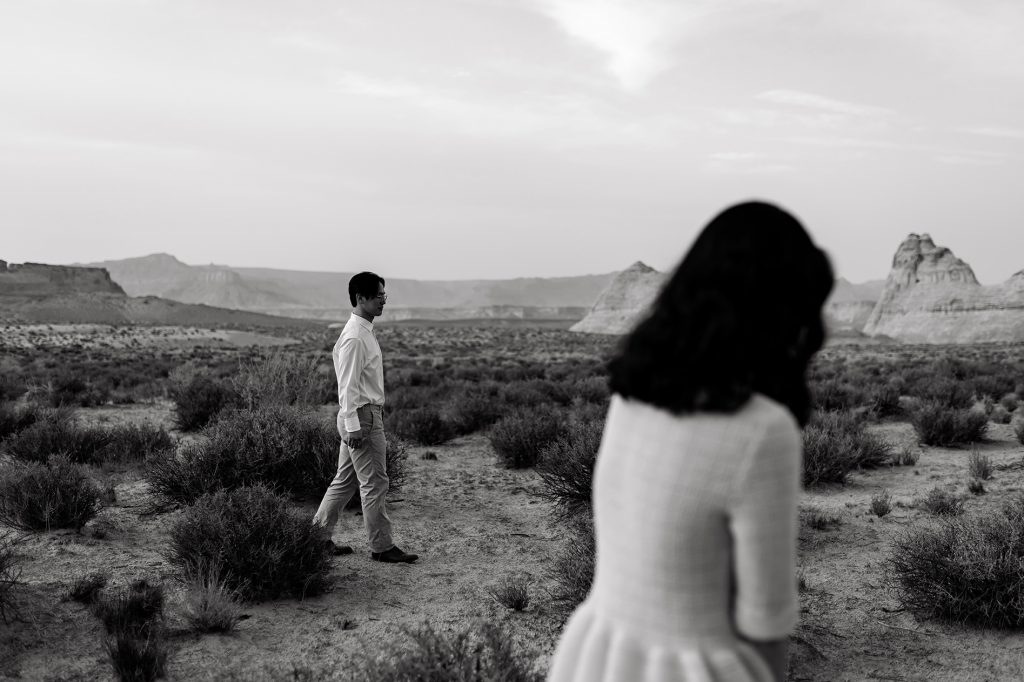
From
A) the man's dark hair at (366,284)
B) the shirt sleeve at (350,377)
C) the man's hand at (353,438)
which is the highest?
the man's dark hair at (366,284)

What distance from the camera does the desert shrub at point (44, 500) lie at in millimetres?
6145

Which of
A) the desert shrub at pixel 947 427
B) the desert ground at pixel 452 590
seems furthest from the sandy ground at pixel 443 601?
the desert shrub at pixel 947 427

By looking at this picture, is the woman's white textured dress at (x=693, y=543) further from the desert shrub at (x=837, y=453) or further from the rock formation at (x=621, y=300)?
the rock formation at (x=621, y=300)

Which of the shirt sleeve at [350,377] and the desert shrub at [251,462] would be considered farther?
the desert shrub at [251,462]

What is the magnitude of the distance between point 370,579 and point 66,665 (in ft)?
6.45

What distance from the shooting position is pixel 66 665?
13.5ft

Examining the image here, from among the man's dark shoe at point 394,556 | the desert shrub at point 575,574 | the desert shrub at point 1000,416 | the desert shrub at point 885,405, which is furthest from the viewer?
the desert shrub at point 885,405

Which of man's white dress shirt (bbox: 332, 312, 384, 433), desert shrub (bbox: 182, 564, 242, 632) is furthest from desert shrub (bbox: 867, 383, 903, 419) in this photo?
desert shrub (bbox: 182, 564, 242, 632)

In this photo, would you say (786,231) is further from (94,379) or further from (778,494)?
(94,379)

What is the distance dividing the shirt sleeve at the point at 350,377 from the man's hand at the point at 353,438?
1.3 inches

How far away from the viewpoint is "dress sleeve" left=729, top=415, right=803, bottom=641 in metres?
1.31

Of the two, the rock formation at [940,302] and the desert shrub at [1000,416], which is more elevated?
the rock formation at [940,302]

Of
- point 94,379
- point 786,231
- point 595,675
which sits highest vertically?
point 786,231

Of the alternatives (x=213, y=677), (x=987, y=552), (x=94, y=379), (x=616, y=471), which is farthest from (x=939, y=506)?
(x=94, y=379)
